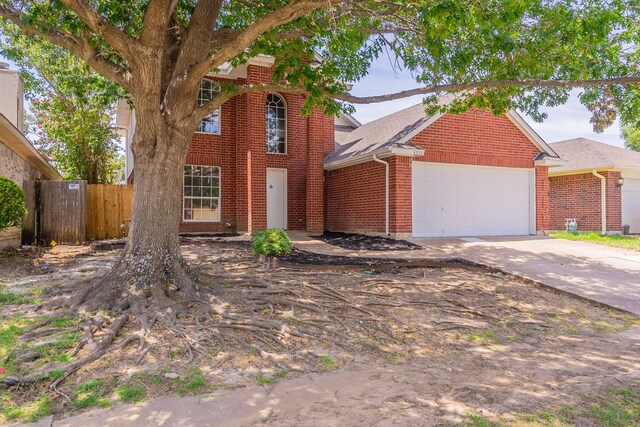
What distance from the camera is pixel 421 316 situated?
6.42m

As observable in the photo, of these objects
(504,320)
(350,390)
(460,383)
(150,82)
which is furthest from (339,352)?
(150,82)

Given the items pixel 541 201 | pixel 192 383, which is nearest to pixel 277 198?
pixel 541 201

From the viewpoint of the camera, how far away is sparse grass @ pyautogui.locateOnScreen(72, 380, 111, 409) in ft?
11.4

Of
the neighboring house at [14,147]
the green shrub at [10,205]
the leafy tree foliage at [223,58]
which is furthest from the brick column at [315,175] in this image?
the green shrub at [10,205]

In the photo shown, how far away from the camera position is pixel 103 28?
5.98 meters

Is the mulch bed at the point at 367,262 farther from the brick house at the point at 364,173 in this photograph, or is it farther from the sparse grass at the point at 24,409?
the sparse grass at the point at 24,409

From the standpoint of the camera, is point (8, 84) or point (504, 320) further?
point (8, 84)

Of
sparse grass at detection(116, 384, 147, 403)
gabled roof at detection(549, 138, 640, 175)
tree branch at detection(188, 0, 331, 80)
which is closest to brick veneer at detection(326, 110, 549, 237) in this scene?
gabled roof at detection(549, 138, 640, 175)

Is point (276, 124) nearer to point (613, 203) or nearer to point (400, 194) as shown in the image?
point (400, 194)

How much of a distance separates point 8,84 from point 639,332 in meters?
18.0

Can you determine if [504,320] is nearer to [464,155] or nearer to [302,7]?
[302,7]

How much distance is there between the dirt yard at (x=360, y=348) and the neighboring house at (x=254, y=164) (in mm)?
6738

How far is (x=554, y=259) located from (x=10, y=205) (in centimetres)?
1264

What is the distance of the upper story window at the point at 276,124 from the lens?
15867 mm
